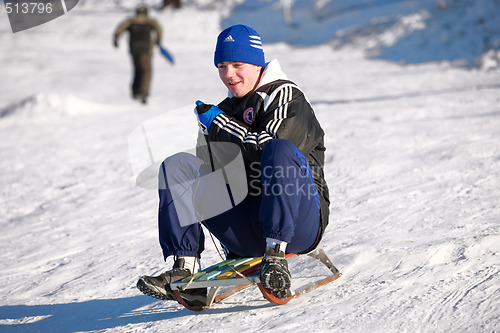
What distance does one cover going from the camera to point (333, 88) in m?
9.08

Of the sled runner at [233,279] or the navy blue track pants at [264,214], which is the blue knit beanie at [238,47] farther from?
the sled runner at [233,279]

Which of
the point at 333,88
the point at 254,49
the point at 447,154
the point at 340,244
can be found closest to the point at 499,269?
the point at 340,244

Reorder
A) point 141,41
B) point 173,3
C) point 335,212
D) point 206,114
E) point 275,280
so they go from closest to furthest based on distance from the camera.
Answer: point 275,280
point 206,114
point 335,212
point 141,41
point 173,3

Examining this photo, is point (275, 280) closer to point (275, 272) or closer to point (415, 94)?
point (275, 272)

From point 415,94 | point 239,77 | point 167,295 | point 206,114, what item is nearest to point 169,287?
point 167,295

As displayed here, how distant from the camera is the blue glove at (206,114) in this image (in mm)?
2387

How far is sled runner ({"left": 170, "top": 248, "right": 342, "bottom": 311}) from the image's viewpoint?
2196mm

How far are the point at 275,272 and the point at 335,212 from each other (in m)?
1.73

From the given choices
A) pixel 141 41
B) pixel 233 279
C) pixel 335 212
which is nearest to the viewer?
pixel 233 279

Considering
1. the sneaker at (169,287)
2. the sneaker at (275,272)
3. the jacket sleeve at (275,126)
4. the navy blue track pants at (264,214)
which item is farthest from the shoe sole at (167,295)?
the jacket sleeve at (275,126)

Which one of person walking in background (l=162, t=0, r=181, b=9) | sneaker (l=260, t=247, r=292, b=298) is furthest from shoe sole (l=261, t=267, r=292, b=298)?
person walking in background (l=162, t=0, r=181, b=9)

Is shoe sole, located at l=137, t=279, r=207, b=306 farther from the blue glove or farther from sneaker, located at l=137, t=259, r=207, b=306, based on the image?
the blue glove

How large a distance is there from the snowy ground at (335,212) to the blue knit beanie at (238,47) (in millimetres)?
1006

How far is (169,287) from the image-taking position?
90.1 inches
